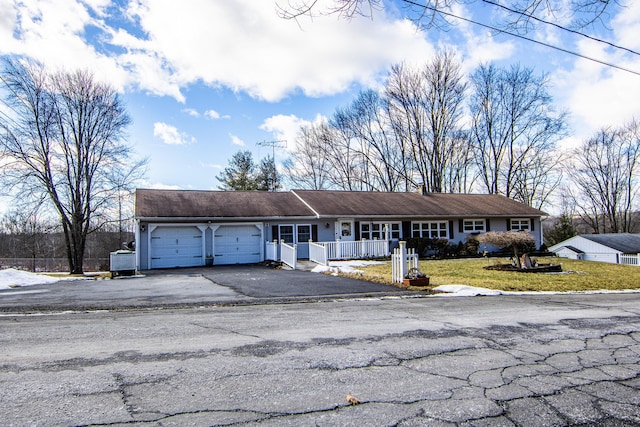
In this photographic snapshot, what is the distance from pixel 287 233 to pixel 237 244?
2.81 m

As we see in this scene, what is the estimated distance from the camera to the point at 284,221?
2230 cm

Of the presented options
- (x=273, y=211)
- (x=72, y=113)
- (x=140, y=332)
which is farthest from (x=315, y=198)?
(x=140, y=332)

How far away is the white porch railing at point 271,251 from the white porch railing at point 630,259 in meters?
21.7

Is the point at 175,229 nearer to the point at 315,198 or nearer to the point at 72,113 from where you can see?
the point at 315,198

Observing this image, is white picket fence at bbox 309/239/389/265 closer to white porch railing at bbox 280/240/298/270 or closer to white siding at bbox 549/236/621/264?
white porch railing at bbox 280/240/298/270

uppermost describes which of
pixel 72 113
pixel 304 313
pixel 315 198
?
pixel 72 113

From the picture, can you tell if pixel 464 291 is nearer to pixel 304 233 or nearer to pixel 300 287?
pixel 300 287

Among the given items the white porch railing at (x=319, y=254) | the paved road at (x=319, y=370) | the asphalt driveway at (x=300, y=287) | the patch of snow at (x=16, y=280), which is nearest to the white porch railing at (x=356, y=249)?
the white porch railing at (x=319, y=254)

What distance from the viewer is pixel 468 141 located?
38.8 metres

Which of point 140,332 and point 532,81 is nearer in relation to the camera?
point 140,332

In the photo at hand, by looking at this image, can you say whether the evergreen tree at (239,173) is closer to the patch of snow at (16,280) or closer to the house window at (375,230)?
the house window at (375,230)

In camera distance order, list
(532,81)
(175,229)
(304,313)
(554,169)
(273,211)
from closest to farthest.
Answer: (304,313) < (175,229) < (273,211) < (532,81) < (554,169)

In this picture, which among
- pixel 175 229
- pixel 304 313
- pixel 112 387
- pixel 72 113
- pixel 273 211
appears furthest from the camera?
pixel 72 113

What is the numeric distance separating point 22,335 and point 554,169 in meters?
43.0
